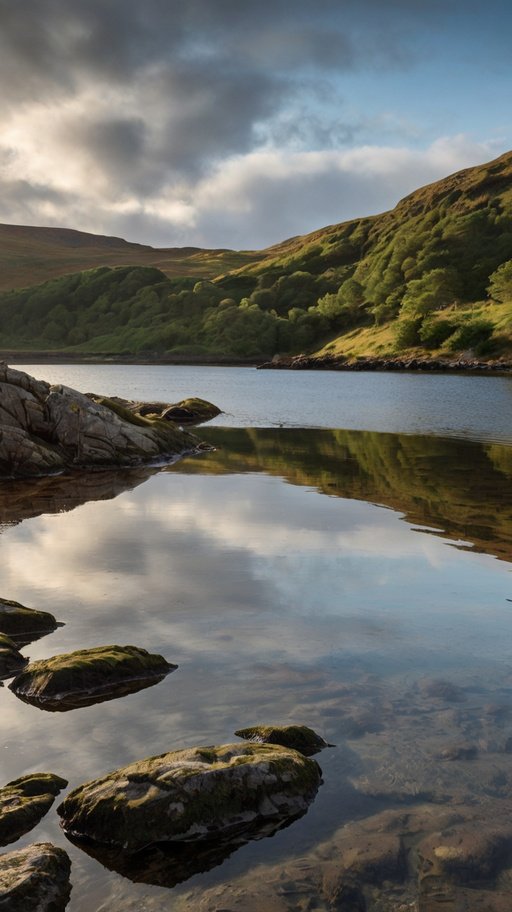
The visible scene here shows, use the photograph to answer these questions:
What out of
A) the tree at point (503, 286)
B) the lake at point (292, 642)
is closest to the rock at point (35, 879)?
the lake at point (292, 642)

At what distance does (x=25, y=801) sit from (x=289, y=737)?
260cm

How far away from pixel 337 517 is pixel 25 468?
12.7m

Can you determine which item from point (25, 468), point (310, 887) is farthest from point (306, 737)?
point (25, 468)

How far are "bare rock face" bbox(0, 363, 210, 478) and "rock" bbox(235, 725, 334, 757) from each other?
20.0 m

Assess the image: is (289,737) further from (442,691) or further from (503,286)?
(503,286)

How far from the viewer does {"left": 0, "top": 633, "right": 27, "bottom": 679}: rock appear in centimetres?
961

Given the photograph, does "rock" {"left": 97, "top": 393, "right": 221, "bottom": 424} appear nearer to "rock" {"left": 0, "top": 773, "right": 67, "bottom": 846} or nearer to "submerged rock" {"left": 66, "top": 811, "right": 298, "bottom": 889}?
"rock" {"left": 0, "top": 773, "right": 67, "bottom": 846}

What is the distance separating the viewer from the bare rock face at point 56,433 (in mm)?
26438

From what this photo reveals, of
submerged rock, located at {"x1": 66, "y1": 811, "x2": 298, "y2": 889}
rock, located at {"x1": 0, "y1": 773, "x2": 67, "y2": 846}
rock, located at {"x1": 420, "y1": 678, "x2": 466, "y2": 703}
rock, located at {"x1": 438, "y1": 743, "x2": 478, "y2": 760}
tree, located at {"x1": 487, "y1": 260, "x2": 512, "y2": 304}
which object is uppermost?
tree, located at {"x1": 487, "y1": 260, "x2": 512, "y2": 304}

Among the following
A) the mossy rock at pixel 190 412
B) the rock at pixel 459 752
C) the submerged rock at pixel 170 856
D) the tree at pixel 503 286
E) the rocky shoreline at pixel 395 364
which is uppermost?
the tree at pixel 503 286

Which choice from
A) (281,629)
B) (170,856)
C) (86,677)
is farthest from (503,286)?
(170,856)

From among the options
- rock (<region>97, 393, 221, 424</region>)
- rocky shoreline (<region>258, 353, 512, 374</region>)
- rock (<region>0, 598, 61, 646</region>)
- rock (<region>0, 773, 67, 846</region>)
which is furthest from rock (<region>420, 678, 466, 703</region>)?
rocky shoreline (<region>258, 353, 512, 374</region>)

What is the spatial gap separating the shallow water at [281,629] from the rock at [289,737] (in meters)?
0.20

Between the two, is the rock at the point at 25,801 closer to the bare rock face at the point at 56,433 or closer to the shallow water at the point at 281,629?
the shallow water at the point at 281,629
